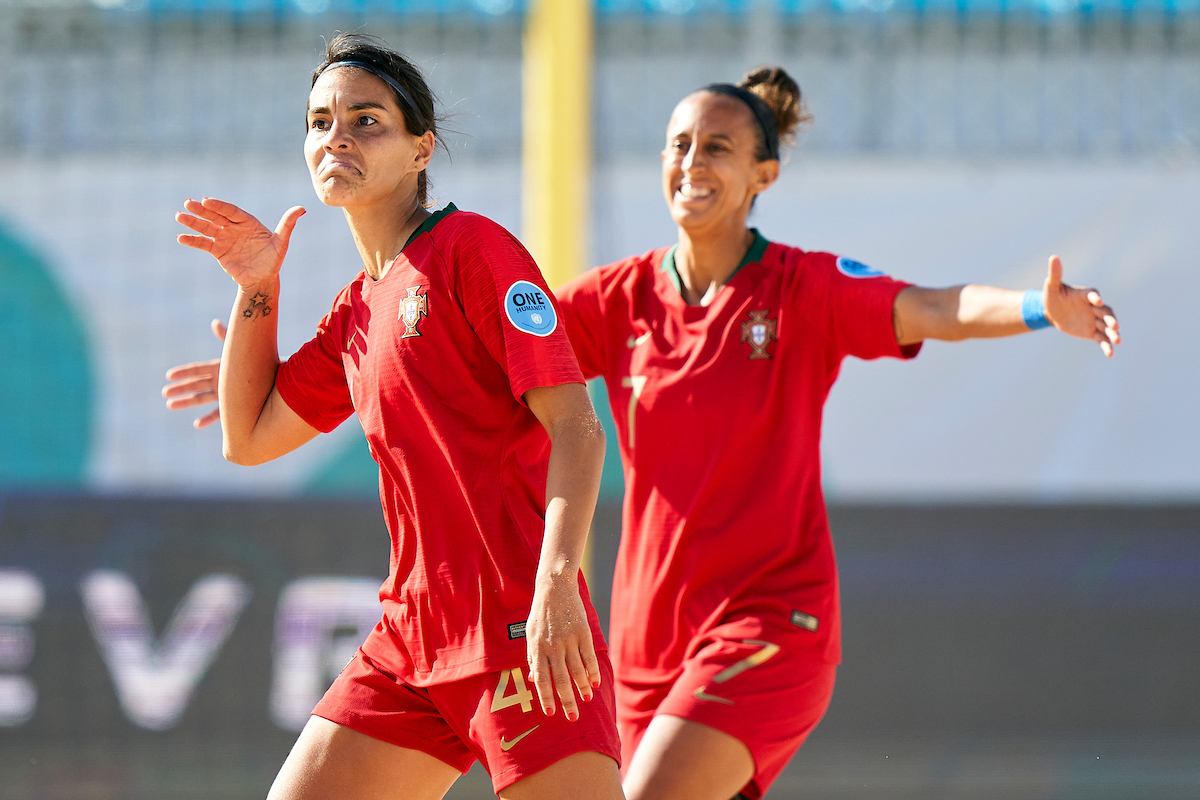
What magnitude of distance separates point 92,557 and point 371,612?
1.33m

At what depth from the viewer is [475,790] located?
5.89m

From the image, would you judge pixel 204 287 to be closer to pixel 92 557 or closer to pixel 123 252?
pixel 123 252

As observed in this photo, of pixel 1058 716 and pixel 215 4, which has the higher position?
pixel 215 4

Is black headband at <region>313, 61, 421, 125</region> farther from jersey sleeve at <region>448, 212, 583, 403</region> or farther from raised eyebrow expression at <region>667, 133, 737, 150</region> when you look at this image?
raised eyebrow expression at <region>667, 133, 737, 150</region>

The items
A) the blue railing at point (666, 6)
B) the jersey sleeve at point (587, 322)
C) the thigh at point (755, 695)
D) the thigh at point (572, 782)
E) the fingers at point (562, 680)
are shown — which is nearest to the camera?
the fingers at point (562, 680)

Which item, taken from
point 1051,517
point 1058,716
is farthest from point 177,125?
point 1058,716

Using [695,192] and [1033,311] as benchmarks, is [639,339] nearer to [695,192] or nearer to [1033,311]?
[695,192]

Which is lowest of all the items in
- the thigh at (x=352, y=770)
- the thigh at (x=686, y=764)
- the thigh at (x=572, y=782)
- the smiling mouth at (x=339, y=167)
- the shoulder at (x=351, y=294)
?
the thigh at (x=686, y=764)

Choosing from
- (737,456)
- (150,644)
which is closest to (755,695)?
(737,456)

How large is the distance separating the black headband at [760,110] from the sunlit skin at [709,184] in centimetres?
3

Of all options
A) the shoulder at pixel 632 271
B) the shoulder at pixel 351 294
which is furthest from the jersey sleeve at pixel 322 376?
the shoulder at pixel 632 271

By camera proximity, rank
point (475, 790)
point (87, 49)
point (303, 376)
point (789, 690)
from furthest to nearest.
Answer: point (87, 49) < point (475, 790) < point (789, 690) < point (303, 376)

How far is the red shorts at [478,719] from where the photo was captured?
6.89ft

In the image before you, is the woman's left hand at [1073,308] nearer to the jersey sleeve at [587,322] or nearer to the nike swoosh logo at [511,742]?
the jersey sleeve at [587,322]
